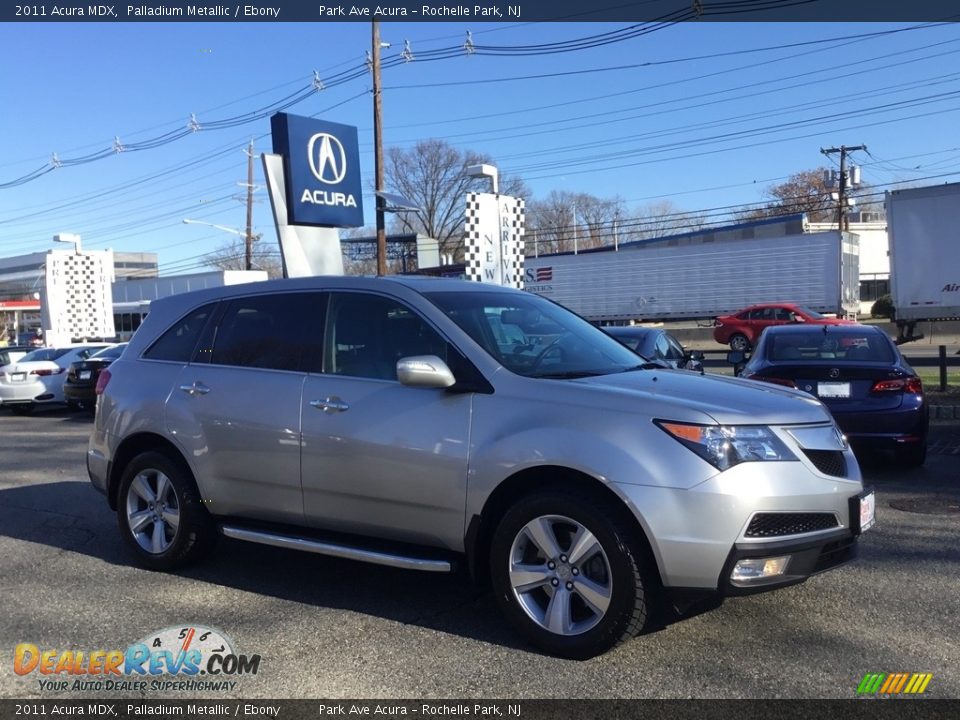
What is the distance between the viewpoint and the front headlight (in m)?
3.98

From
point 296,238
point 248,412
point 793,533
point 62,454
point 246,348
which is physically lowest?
point 62,454

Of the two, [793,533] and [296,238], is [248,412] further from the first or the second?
[296,238]

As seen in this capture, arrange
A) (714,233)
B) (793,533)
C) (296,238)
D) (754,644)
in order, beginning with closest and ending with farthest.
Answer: (793,533) → (754,644) → (296,238) → (714,233)

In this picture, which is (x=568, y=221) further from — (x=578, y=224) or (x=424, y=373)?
(x=424, y=373)

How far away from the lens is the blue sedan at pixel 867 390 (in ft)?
27.5

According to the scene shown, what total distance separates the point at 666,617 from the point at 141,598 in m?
3.08

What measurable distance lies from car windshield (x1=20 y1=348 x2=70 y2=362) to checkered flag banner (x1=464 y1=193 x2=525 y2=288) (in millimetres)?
9503

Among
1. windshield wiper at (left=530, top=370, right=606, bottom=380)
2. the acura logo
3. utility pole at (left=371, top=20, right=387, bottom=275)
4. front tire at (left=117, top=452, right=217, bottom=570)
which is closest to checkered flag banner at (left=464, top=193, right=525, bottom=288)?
the acura logo

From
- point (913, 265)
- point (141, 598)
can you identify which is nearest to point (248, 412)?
point (141, 598)

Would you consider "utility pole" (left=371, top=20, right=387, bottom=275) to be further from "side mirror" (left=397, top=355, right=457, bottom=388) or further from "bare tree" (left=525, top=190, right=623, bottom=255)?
"bare tree" (left=525, top=190, right=623, bottom=255)

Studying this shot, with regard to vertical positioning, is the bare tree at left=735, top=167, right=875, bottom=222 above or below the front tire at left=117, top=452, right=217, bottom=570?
above

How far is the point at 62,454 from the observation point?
12.0m

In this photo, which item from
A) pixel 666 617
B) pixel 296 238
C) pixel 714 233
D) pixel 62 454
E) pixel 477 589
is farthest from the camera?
pixel 714 233

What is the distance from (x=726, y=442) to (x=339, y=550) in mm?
2186
